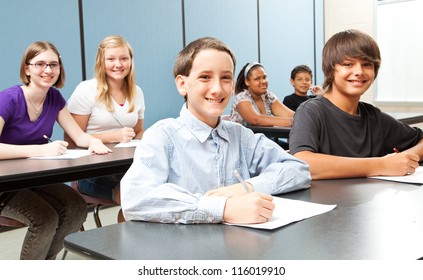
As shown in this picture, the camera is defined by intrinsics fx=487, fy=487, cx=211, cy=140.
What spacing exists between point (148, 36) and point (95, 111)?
5.58 feet

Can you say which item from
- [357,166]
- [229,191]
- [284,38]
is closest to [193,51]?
[229,191]

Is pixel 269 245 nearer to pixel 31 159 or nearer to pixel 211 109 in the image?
pixel 211 109

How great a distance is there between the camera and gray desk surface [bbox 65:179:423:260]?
857mm

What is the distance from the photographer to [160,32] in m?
4.32

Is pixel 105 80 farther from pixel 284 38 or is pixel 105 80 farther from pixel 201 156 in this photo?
pixel 284 38

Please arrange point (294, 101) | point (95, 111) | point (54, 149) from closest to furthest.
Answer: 1. point (54, 149)
2. point (95, 111)
3. point (294, 101)

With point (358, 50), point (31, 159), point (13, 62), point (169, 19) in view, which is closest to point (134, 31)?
point (169, 19)

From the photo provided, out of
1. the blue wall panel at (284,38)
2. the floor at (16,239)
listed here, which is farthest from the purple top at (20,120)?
the blue wall panel at (284,38)

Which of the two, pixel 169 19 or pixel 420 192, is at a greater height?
pixel 169 19

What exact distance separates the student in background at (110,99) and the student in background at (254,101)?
3.43ft

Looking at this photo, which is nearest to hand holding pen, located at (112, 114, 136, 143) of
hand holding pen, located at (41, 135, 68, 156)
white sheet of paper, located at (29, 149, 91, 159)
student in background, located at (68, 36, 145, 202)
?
student in background, located at (68, 36, 145, 202)

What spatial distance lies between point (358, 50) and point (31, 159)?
1.38 metres

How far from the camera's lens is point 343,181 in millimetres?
1485
